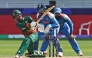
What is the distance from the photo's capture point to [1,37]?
2228cm

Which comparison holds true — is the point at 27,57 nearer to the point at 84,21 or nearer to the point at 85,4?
the point at 84,21

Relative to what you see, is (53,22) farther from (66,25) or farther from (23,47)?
(23,47)

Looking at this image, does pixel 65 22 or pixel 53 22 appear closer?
pixel 53 22

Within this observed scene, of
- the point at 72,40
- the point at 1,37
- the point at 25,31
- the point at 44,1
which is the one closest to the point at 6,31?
the point at 1,37

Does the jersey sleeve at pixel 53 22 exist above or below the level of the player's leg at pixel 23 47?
above

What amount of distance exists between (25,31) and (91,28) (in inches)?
536

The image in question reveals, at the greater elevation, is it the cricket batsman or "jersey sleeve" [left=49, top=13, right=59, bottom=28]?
"jersey sleeve" [left=49, top=13, right=59, bottom=28]

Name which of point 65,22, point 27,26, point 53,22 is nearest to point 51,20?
point 53,22

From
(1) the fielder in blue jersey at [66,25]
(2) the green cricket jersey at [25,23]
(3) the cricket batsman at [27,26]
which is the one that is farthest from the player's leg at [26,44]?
(1) the fielder in blue jersey at [66,25]

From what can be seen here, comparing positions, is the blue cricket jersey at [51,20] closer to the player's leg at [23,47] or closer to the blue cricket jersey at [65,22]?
the blue cricket jersey at [65,22]

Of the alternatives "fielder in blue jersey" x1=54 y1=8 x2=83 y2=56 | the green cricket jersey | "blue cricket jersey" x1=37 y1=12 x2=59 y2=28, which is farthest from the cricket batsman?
"fielder in blue jersey" x1=54 y1=8 x2=83 y2=56

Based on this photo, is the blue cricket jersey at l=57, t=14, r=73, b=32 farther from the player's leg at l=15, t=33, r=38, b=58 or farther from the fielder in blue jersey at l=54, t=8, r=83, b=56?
the player's leg at l=15, t=33, r=38, b=58

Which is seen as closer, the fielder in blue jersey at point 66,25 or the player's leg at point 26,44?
the player's leg at point 26,44

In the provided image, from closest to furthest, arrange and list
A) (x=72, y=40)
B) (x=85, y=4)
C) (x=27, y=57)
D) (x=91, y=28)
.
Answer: (x=27, y=57) < (x=72, y=40) < (x=91, y=28) < (x=85, y=4)
